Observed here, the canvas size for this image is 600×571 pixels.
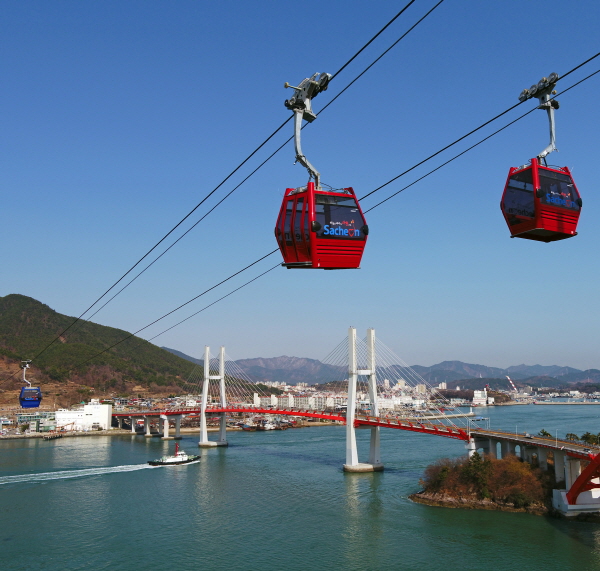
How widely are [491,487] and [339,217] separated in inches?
609

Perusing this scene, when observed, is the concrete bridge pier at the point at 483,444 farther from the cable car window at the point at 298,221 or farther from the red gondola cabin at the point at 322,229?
the cable car window at the point at 298,221

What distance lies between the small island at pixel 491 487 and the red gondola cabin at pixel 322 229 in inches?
573

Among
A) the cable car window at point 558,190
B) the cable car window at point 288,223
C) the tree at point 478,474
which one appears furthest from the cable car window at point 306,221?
the tree at point 478,474

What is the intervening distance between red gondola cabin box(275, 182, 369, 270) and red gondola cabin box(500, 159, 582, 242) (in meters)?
1.80

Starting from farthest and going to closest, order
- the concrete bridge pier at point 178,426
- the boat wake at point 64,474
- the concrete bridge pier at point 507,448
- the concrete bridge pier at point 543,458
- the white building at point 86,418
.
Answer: the white building at point 86,418, the concrete bridge pier at point 178,426, the boat wake at point 64,474, the concrete bridge pier at point 507,448, the concrete bridge pier at point 543,458

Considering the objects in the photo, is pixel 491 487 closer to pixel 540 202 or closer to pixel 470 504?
pixel 470 504

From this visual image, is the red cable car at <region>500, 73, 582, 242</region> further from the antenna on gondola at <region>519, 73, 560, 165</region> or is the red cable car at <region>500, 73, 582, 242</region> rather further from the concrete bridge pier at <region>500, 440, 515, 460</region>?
the concrete bridge pier at <region>500, 440, 515, 460</region>

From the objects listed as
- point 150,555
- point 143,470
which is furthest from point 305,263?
point 143,470

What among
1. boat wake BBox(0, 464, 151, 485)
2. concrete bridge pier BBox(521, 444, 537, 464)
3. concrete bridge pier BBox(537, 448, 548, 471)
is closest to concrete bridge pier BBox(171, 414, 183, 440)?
boat wake BBox(0, 464, 151, 485)

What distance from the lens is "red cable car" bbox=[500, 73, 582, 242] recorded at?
21.5 feet

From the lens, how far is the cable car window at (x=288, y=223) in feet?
21.8

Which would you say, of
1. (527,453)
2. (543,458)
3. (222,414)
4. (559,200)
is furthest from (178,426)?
(559,200)

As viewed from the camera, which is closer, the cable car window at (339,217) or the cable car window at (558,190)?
the cable car window at (339,217)

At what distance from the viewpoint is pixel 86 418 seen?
52.0m
